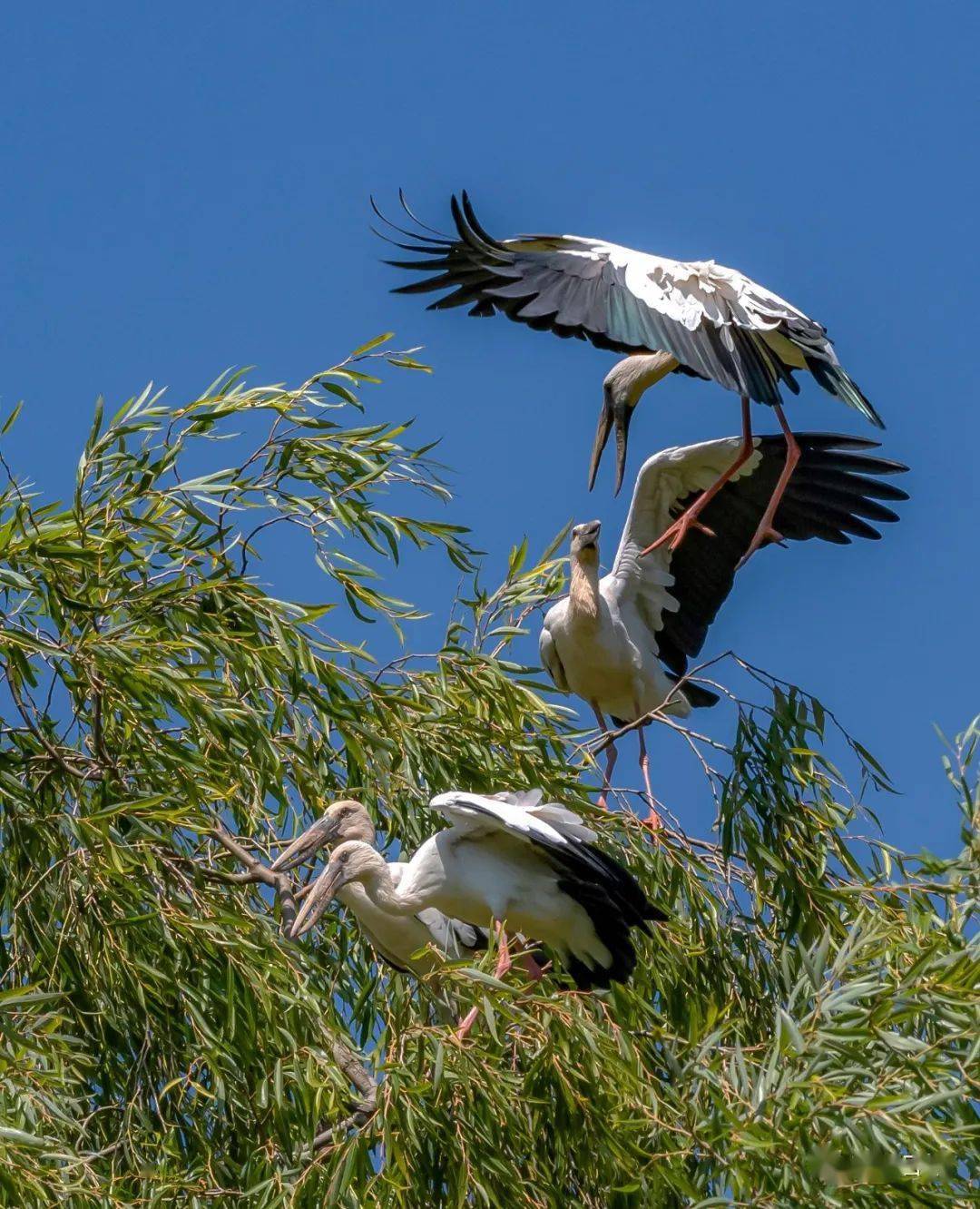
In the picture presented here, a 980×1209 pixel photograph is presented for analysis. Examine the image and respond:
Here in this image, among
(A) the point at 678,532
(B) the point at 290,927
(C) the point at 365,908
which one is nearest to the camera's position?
(B) the point at 290,927

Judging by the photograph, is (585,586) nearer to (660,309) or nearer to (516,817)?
(660,309)

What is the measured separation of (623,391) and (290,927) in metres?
3.32

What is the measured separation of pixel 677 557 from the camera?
25.3ft

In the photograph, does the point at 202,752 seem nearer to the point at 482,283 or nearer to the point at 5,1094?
the point at 5,1094

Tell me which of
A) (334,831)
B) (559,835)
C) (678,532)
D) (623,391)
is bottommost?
(334,831)

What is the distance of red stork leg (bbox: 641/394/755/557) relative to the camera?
7.04m

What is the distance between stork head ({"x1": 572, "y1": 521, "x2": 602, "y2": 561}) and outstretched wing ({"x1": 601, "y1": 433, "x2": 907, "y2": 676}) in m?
0.26

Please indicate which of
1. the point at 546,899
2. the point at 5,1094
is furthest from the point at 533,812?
the point at 5,1094

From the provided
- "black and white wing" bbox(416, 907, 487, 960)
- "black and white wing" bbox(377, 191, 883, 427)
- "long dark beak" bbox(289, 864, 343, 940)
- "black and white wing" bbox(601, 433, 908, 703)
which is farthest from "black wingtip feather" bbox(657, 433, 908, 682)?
"long dark beak" bbox(289, 864, 343, 940)

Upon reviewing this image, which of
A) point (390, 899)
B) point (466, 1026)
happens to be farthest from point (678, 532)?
point (466, 1026)

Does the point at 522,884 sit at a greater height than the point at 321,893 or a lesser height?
greater

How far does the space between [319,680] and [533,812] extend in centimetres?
61

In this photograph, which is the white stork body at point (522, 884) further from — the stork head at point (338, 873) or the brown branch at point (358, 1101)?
the brown branch at point (358, 1101)

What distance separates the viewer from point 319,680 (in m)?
5.18
